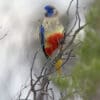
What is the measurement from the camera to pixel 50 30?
136 cm

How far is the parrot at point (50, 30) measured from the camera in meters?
→ 1.30

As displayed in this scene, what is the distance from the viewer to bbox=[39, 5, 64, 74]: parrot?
4.28ft

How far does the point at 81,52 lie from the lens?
76 centimetres

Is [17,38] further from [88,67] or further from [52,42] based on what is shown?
[88,67]

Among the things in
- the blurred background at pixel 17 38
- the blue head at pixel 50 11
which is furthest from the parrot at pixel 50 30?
the blurred background at pixel 17 38

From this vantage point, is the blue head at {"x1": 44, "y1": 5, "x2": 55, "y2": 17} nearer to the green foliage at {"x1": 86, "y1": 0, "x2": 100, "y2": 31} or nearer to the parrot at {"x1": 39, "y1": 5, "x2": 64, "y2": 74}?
the parrot at {"x1": 39, "y1": 5, "x2": 64, "y2": 74}

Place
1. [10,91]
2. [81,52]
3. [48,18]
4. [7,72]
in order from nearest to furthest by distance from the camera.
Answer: [81,52]
[48,18]
[10,91]
[7,72]

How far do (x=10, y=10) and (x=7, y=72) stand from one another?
266mm

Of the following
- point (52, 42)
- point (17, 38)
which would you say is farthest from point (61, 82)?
point (17, 38)

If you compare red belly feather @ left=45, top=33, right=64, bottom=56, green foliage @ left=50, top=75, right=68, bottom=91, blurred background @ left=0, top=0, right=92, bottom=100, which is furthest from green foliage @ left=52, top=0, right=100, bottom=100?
blurred background @ left=0, top=0, right=92, bottom=100

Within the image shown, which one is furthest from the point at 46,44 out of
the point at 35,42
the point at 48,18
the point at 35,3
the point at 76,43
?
the point at 76,43

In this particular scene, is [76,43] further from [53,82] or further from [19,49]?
[19,49]

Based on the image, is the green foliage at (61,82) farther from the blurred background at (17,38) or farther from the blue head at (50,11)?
the blurred background at (17,38)

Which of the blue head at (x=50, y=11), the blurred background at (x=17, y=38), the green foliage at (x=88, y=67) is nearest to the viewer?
the green foliage at (x=88, y=67)
